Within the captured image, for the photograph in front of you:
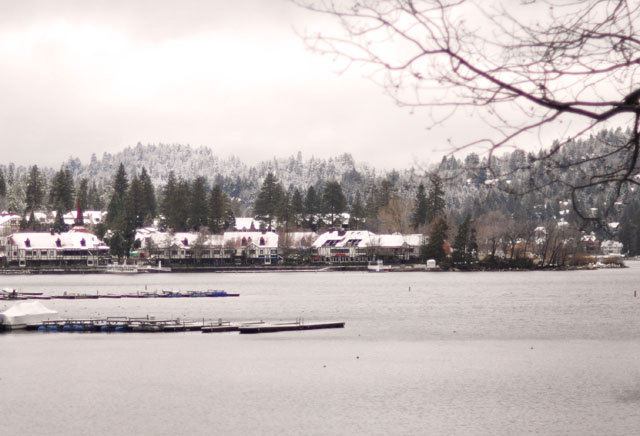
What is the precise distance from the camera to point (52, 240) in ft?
524

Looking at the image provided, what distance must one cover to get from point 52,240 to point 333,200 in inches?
2278

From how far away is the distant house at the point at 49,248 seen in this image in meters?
159

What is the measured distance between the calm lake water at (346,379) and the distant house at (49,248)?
101 m

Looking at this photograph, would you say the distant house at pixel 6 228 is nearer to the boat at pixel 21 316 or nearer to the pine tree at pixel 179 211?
the pine tree at pixel 179 211

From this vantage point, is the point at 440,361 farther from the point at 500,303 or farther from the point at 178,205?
the point at 178,205

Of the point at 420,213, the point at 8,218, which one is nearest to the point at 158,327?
the point at 420,213

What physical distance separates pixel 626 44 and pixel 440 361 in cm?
3586

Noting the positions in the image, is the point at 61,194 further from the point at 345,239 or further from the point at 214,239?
the point at 345,239

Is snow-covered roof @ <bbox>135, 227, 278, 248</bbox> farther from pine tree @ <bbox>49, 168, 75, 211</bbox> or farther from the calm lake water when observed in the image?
the calm lake water

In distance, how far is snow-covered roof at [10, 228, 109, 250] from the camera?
159000mm

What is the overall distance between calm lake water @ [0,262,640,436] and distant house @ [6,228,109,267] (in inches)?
3987

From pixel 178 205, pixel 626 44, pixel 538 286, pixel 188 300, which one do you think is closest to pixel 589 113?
pixel 626 44

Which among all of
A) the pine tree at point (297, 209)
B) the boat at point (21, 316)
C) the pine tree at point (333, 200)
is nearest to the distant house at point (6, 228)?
the pine tree at point (297, 209)

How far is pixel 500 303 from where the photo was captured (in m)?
78.4
